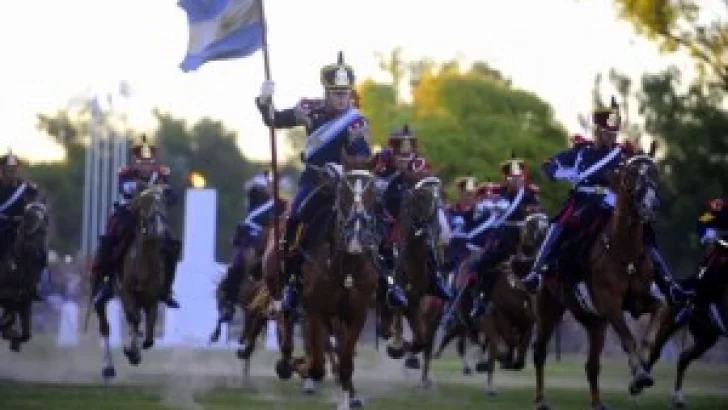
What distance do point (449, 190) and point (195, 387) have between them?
50.2m

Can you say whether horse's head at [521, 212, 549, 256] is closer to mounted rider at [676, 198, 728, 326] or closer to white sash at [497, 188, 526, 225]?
white sash at [497, 188, 526, 225]

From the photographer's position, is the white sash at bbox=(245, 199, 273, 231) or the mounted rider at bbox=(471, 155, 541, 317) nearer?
the mounted rider at bbox=(471, 155, 541, 317)

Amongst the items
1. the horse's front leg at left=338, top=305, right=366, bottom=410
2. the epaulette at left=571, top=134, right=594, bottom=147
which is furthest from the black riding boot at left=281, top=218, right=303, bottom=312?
the epaulette at left=571, top=134, right=594, bottom=147

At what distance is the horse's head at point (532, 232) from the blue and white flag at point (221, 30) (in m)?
6.50

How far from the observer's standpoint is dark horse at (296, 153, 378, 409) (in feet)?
66.5

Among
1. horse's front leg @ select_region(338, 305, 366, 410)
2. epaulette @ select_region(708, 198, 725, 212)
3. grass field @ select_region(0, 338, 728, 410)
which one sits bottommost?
grass field @ select_region(0, 338, 728, 410)

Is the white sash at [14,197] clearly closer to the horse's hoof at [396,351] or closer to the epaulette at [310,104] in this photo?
the horse's hoof at [396,351]

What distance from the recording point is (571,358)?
52.7 meters

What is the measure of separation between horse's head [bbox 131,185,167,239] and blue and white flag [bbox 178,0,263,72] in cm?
697

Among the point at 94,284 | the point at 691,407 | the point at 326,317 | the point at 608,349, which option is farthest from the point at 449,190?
the point at 326,317

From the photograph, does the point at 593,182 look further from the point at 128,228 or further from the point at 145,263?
the point at 128,228

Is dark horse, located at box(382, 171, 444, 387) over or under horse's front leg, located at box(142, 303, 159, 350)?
over

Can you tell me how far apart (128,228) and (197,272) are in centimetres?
2004

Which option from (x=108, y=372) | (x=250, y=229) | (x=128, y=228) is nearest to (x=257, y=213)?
(x=250, y=229)
